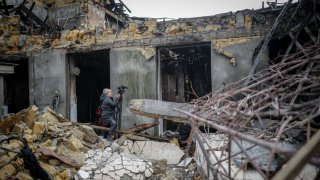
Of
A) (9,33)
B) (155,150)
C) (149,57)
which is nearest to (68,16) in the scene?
(9,33)

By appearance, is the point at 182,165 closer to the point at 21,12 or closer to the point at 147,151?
the point at 147,151

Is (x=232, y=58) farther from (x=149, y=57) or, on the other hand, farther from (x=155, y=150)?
(x=155, y=150)

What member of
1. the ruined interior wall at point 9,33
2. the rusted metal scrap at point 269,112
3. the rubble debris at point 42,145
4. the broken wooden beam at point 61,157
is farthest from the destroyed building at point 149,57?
the broken wooden beam at point 61,157

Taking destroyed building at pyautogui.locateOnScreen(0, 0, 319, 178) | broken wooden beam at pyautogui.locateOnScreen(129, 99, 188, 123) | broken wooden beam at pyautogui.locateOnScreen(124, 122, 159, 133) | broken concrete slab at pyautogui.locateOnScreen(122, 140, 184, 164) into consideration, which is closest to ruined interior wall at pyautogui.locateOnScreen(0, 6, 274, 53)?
destroyed building at pyautogui.locateOnScreen(0, 0, 319, 178)

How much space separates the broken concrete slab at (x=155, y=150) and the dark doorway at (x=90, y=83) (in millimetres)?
6572

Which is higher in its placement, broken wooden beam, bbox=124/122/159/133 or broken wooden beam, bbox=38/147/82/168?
broken wooden beam, bbox=124/122/159/133

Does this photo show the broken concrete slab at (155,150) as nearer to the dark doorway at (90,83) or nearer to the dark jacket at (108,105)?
the dark jacket at (108,105)

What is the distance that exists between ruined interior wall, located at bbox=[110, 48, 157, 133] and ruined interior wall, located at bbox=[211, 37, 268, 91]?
2.18 m

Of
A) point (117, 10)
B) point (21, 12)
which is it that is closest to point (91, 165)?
point (21, 12)

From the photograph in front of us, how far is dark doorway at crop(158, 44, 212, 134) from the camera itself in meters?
12.4

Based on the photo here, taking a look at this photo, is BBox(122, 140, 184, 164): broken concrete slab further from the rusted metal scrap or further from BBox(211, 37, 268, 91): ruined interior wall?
the rusted metal scrap

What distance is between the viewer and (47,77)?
447 inches

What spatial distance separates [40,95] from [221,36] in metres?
7.78

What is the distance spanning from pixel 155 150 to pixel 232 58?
374cm
